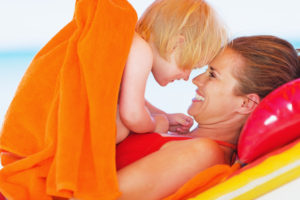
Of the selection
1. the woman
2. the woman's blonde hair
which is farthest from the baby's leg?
the woman's blonde hair

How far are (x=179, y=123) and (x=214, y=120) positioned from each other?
194 mm

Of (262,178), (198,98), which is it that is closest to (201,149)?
(262,178)

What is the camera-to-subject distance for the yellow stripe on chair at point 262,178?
101 cm

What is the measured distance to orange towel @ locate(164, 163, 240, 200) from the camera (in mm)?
1141

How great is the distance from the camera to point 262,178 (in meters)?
1.02

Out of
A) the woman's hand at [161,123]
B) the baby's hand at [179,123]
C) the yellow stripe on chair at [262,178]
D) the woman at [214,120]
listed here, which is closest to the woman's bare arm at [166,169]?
the woman at [214,120]

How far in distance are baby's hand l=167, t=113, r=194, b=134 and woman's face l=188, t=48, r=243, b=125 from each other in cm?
13

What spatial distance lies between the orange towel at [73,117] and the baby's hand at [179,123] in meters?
0.56

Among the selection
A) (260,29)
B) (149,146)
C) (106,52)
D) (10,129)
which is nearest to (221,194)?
(149,146)

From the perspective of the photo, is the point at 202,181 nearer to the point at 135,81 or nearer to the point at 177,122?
the point at 135,81

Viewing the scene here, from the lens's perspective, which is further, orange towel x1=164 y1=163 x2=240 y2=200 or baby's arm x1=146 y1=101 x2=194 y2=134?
baby's arm x1=146 y1=101 x2=194 y2=134

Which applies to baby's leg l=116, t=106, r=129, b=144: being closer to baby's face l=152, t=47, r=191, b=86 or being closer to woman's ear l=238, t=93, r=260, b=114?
baby's face l=152, t=47, r=191, b=86

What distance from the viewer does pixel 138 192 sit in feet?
3.76

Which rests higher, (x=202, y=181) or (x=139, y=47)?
(x=139, y=47)
